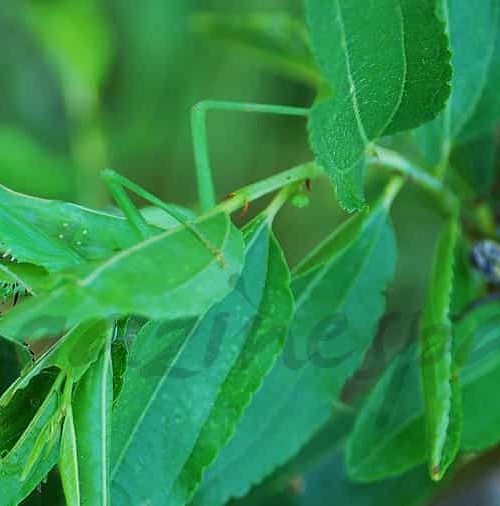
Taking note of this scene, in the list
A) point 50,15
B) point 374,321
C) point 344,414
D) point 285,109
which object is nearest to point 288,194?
point 285,109

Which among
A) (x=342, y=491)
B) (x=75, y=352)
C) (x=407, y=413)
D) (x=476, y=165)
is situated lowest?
(x=342, y=491)

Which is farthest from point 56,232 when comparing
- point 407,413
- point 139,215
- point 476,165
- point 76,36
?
point 76,36

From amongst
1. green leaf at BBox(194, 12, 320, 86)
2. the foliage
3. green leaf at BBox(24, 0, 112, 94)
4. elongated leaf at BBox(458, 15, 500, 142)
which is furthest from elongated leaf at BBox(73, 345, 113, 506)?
green leaf at BBox(24, 0, 112, 94)

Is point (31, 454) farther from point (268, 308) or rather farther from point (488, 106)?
point (488, 106)

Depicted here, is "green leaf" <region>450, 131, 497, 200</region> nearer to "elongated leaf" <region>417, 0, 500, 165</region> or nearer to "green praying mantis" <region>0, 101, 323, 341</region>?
"elongated leaf" <region>417, 0, 500, 165</region>

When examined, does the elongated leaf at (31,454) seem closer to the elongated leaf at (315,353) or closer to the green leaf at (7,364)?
the green leaf at (7,364)
